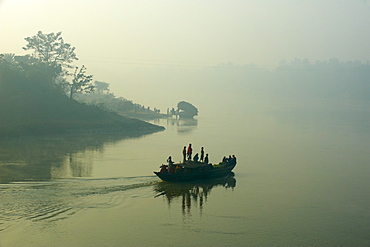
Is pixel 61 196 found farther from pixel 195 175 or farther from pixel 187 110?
pixel 187 110

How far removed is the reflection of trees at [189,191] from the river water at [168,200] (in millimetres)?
61

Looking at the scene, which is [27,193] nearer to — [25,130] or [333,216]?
[333,216]

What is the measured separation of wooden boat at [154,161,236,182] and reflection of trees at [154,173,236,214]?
1.05ft

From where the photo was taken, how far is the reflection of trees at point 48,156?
89.6 ft

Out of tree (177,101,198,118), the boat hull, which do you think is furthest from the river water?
tree (177,101,198,118)

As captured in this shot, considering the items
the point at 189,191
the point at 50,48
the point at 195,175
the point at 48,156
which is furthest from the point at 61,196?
the point at 50,48

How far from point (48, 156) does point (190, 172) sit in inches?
535

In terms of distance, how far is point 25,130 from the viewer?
45906 mm

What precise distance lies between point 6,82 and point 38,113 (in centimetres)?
495

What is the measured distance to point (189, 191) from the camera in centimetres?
2547

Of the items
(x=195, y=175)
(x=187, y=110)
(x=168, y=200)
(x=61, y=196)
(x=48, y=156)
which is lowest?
(x=168, y=200)

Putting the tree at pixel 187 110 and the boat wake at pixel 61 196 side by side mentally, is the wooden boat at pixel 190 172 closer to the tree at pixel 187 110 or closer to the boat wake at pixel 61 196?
the boat wake at pixel 61 196

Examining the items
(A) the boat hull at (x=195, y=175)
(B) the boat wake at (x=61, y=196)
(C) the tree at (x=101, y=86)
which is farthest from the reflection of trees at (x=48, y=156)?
(C) the tree at (x=101, y=86)

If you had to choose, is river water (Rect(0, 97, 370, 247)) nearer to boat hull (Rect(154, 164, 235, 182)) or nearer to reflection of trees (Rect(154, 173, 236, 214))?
reflection of trees (Rect(154, 173, 236, 214))
